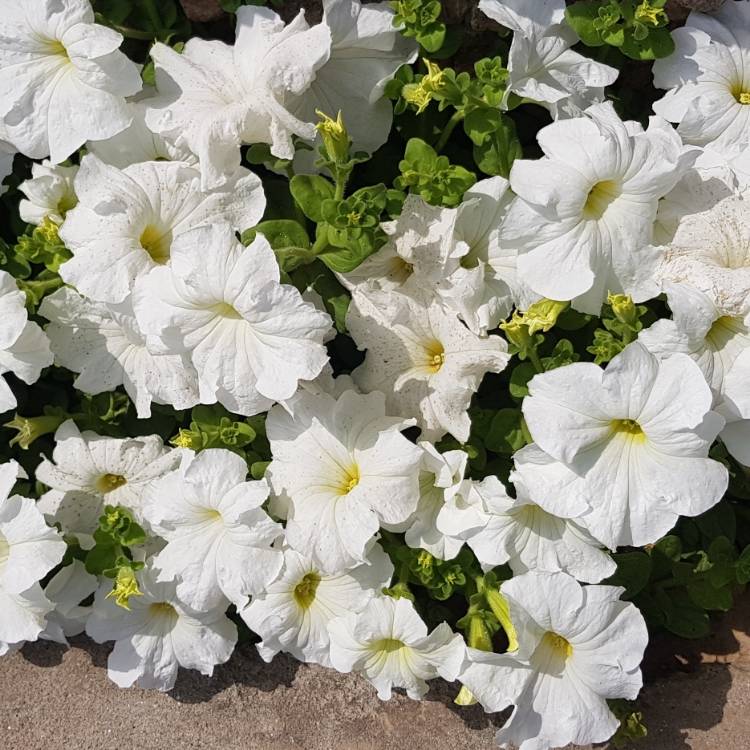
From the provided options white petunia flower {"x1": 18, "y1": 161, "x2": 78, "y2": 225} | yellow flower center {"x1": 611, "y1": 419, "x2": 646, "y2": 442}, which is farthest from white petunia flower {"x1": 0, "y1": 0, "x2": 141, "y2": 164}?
yellow flower center {"x1": 611, "y1": 419, "x2": 646, "y2": 442}

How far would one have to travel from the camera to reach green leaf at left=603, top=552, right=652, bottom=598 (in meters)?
2.36

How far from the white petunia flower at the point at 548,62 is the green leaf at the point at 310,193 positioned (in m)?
0.47

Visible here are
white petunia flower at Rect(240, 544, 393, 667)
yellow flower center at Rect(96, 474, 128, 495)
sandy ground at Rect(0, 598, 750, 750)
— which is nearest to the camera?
white petunia flower at Rect(240, 544, 393, 667)

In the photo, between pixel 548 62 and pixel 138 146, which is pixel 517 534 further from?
pixel 138 146

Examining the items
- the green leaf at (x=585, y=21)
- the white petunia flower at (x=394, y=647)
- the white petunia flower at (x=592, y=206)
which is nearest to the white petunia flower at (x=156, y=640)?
the white petunia flower at (x=394, y=647)

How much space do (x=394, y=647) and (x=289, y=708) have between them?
56cm

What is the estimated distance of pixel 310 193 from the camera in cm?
209

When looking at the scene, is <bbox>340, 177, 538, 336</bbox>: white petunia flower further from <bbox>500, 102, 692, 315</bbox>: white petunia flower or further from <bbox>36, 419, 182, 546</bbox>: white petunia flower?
<bbox>36, 419, 182, 546</bbox>: white petunia flower

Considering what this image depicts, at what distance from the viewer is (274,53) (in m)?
2.02

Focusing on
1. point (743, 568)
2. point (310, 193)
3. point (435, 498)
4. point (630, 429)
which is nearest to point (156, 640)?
point (435, 498)

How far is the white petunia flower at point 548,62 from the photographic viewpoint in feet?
6.82

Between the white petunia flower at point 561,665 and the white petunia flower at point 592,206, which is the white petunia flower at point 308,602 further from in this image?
the white petunia flower at point 592,206

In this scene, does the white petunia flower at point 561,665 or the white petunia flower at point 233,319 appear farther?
the white petunia flower at point 561,665

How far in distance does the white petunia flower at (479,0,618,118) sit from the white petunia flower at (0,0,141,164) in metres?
0.83
